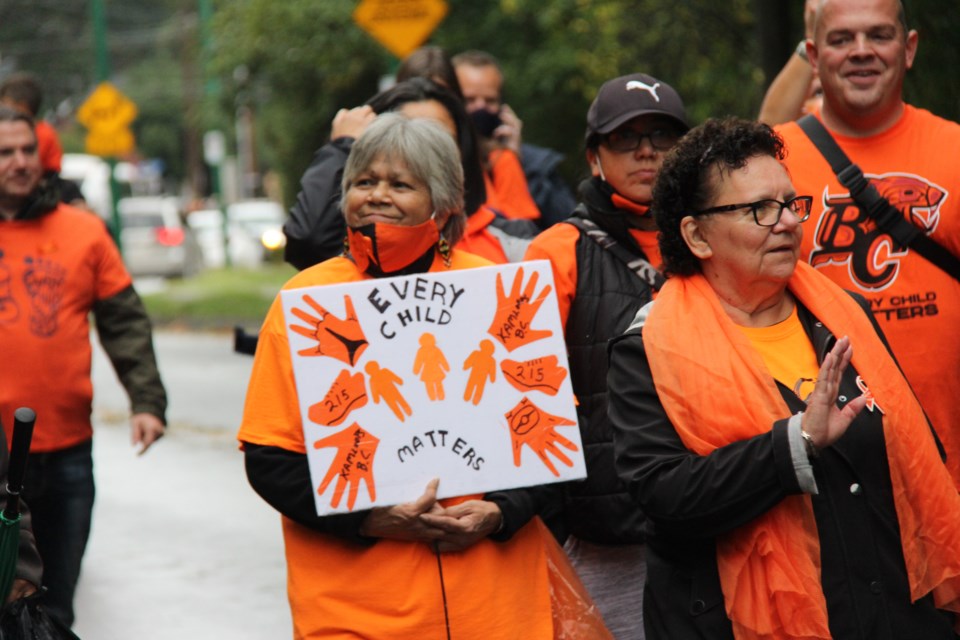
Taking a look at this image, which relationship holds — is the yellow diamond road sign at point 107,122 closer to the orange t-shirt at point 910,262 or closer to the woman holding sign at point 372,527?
the orange t-shirt at point 910,262

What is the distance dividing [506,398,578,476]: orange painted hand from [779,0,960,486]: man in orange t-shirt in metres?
1.05

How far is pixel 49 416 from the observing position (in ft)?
19.1

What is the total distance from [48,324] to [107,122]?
23.2 m

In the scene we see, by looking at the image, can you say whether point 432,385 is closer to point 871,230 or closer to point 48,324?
point 871,230

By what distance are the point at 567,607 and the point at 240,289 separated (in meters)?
23.2

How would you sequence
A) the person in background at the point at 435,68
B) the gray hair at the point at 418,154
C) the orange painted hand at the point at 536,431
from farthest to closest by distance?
1. the person in background at the point at 435,68
2. the gray hair at the point at 418,154
3. the orange painted hand at the point at 536,431

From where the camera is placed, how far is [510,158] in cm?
682

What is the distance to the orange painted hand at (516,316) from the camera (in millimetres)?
3904

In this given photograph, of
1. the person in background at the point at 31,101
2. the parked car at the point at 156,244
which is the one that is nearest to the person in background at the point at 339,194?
the person in background at the point at 31,101

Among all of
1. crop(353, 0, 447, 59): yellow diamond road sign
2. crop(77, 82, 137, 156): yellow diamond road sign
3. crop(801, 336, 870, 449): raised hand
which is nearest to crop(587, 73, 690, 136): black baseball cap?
crop(801, 336, 870, 449): raised hand

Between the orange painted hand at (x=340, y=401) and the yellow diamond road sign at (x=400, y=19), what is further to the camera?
the yellow diamond road sign at (x=400, y=19)

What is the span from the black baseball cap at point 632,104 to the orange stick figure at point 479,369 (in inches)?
42.3

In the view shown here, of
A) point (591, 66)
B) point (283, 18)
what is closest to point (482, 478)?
point (591, 66)

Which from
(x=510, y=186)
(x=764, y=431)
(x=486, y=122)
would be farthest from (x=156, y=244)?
(x=764, y=431)
